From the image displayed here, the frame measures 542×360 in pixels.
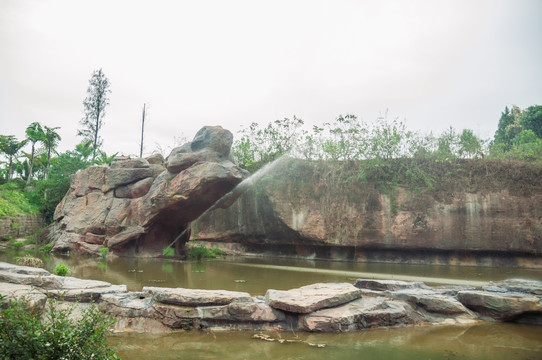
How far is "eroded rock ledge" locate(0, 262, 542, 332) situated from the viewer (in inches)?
185

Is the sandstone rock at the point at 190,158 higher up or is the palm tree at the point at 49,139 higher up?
the palm tree at the point at 49,139

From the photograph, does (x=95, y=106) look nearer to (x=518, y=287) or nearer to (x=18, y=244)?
(x=18, y=244)

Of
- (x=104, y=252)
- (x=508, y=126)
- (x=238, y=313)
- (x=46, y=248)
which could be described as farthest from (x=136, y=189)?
(x=508, y=126)

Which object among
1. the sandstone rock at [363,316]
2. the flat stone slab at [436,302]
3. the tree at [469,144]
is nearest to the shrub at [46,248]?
the sandstone rock at [363,316]

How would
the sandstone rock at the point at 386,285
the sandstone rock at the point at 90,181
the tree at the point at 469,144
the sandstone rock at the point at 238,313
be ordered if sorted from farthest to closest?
the sandstone rock at the point at 90,181 < the tree at the point at 469,144 < the sandstone rock at the point at 386,285 < the sandstone rock at the point at 238,313

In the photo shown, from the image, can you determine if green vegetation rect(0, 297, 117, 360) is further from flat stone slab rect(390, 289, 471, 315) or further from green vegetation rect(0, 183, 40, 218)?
green vegetation rect(0, 183, 40, 218)

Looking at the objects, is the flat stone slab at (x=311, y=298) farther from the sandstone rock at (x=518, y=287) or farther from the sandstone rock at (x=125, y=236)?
the sandstone rock at (x=125, y=236)

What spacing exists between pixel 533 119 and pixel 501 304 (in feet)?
114

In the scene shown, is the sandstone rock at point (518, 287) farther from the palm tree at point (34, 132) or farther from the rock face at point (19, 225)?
the palm tree at point (34, 132)

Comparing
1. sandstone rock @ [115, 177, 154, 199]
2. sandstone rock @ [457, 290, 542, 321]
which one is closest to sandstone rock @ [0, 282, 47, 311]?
sandstone rock @ [457, 290, 542, 321]

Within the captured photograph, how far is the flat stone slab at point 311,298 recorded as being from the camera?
4773mm

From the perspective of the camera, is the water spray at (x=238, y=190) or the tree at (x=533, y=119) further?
the tree at (x=533, y=119)

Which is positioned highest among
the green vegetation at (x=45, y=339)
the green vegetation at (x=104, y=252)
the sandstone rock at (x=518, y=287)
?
the green vegetation at (x=45, y=339)

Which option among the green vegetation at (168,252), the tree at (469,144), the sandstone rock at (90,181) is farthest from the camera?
the sandstone rock at (90,181)
